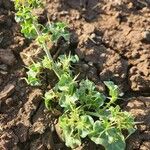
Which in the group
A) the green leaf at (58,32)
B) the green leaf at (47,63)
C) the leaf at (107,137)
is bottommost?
the leaf at (107,137)

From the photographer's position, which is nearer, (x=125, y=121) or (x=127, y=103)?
(x=125, y=121)

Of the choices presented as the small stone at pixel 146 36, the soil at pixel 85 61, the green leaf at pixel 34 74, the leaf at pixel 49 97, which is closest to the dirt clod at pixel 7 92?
the soil at pixel 85 61

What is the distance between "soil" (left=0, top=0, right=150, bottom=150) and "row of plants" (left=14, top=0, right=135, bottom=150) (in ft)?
0.29

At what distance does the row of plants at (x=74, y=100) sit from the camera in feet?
9.61

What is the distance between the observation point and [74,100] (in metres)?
3.03

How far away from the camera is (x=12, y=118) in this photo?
3.18 m

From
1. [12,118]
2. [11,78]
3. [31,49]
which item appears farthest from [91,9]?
[12,118]

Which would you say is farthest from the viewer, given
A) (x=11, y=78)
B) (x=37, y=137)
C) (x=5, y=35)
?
(x=5, y=35)

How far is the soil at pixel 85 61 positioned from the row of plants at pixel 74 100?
0.29 ft

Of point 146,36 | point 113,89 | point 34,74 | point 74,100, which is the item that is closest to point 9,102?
point 34,74

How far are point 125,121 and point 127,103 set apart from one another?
33 cm

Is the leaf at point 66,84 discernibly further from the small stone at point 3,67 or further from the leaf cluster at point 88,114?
the small stone at point 3,67

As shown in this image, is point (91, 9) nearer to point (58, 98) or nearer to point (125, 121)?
point (58, 98)

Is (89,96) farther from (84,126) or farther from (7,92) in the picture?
(7,92)
